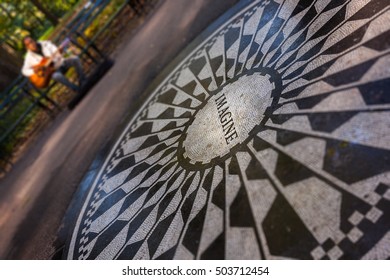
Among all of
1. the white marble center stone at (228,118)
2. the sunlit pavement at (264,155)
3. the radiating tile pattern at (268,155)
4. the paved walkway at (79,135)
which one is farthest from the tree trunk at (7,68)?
the white marble center stone at (228,118)

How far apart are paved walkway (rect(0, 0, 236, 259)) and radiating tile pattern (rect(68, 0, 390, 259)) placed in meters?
0.84

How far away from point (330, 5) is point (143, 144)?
2639 millimetres

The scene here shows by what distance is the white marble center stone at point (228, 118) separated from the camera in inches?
121

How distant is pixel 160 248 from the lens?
283 cm

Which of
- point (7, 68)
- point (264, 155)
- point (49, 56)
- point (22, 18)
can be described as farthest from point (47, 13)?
point (264, 155)

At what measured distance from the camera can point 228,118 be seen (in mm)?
3309

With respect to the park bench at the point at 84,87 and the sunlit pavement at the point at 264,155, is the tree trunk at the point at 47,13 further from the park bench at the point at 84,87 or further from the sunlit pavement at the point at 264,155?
the sunlit pavement at the point at 264,155

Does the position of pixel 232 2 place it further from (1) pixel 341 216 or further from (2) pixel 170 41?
(1) pixel 341 216

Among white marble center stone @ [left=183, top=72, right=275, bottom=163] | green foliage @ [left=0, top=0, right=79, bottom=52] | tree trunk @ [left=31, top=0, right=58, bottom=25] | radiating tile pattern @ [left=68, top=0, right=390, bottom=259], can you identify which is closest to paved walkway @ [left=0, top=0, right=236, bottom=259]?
radiating tile pattern @ [left=68, top=0, right=390, bottom=259]

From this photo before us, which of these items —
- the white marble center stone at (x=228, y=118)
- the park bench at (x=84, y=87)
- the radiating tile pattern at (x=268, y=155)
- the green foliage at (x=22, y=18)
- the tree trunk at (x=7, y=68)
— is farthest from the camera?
the green foliage at (x=22, y=18)

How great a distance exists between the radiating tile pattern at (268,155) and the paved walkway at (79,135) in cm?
84

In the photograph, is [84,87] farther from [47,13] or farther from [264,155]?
[47,13]

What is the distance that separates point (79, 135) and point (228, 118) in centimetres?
333
